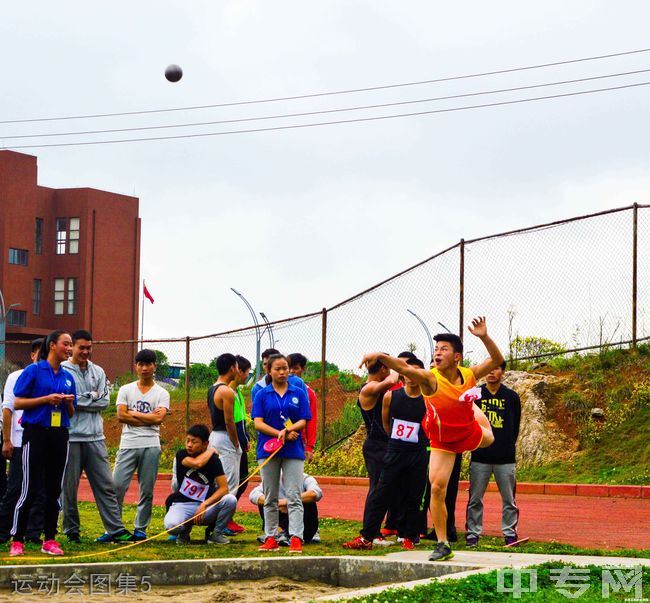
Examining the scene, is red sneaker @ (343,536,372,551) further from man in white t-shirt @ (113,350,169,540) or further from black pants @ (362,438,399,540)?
man in white t-shirt @ (113,350,169,540)

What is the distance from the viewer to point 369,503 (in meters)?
11.1

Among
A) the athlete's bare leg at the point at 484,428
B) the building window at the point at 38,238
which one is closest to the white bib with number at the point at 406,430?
the athlete's bare leg at the point at 484,428

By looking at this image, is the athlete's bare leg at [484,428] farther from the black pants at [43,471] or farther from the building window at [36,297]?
the building window at [36,297]

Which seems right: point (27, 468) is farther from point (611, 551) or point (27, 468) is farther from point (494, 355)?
point (611, 551)

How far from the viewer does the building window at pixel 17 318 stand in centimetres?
6488

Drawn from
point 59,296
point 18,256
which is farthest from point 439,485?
point 59,296

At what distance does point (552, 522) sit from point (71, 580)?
6.93 meters

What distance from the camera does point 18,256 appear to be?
6481cm

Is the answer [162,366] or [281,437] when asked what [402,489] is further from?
[162,366]

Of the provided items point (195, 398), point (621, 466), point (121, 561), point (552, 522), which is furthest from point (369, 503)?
point (195, 398)

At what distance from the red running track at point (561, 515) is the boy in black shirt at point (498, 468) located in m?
0.70

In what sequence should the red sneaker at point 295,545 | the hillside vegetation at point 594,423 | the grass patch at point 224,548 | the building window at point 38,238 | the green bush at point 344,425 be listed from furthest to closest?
the building window at point 38,238
the green bush at point 344,425
the hillside vegetation at point 594,423
the red sneaker at point 295,545
the grass patch at point 224,548

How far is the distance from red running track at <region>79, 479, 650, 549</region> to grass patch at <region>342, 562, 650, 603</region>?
3.47 m

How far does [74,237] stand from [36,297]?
4.12 m
